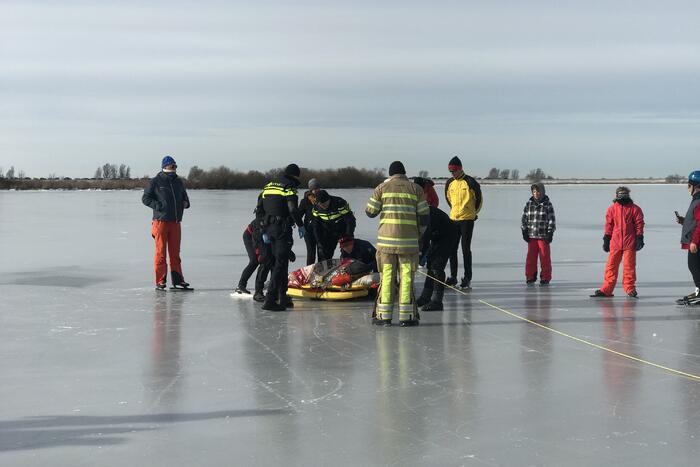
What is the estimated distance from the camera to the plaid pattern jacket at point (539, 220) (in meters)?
11.5

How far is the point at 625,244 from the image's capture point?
33.5 feet

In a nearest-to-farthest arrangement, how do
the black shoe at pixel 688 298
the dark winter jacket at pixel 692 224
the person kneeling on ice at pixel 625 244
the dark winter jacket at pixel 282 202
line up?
the dark winter jacket at pixel 282 202 < the dark winter jacket at pixel 692 224 < the black shoe at pixel 688 298 < the person kneeling on ice at pixel 625 244

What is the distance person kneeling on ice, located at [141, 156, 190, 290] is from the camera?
35.2ft

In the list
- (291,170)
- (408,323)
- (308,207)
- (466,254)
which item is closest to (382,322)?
(408,323)

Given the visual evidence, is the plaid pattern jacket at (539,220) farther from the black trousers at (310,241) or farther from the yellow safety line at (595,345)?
the black trousers at (310,241)

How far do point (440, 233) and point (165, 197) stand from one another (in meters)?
3.90

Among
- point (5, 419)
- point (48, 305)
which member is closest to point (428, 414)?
point (5, 419)

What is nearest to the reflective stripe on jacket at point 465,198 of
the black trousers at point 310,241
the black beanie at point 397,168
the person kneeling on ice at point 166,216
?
the black trousers at point 310,241

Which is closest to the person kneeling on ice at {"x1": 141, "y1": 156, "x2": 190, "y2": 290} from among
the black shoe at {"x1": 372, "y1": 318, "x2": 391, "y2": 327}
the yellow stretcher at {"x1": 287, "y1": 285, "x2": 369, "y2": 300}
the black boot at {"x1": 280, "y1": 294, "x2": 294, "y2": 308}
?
the yellow stretcher at {"x1": 287, "y1": 285, "x2": 369, "y2": 300}

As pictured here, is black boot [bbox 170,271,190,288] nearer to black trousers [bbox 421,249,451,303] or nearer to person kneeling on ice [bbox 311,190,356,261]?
person kneeling on ice [bbox 311,190,356,261]

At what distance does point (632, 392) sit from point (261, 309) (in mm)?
4725

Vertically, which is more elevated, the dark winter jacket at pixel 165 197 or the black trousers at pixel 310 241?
the dark winter jacket at pixel 165 197

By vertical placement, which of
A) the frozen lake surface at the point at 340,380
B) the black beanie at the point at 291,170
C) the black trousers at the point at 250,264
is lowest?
the frozen lake surface at the point at 340,380

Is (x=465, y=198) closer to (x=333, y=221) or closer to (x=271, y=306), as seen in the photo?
(x=333, y=221)
